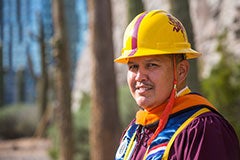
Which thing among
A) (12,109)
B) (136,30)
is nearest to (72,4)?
(12,109)

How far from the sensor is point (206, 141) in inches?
73.9

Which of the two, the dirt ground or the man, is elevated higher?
the man

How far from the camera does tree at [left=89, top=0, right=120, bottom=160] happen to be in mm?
8188

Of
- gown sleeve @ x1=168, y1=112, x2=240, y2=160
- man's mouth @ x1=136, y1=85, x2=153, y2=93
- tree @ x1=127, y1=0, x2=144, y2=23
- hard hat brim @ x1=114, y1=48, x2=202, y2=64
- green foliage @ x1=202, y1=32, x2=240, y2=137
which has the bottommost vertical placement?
green foliage @ x1=202, y1=32, x2=240, y2=137

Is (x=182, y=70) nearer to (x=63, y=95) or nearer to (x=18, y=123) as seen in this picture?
(x=63, y=95)

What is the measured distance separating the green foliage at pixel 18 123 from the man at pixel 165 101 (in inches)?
980

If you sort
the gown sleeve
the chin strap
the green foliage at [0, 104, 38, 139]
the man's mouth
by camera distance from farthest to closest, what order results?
the green foliage at [0, 104, 38, 139]
the man's mouth
the chin strap
the gown sleeve

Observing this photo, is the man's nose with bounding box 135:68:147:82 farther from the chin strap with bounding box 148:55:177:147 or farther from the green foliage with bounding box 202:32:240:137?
the green foliage with bounding box 202:32:240:137

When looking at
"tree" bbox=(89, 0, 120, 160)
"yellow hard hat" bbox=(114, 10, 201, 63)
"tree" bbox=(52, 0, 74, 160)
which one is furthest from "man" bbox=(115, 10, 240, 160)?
"tree" bbox=(52, 0, 74, 160)

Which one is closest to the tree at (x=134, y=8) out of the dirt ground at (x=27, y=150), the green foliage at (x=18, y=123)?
the dirt ground at (x=27, y=150)

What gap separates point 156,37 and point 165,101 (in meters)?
0.31

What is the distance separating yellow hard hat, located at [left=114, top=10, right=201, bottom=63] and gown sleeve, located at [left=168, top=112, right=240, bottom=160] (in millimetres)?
371

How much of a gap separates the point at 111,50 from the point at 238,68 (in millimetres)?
4142

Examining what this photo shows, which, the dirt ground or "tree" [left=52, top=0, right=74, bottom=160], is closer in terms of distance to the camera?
"tree" [left=52, top=0, right=74, bottom=160]
